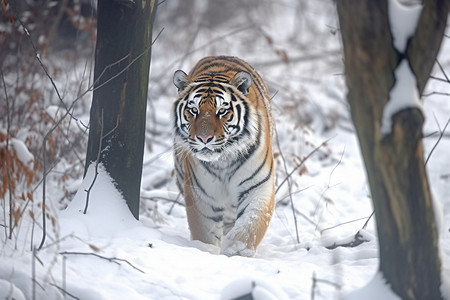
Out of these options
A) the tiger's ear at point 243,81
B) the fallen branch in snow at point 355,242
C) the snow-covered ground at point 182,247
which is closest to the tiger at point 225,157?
the tiger's ear at point 243,81

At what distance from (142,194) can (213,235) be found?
1.15 metres

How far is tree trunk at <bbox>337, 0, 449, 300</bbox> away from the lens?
2.55 m

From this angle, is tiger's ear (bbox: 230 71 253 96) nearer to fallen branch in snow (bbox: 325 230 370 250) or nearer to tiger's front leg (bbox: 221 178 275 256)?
tiger's front leg (bbox: 221 178 275 256)

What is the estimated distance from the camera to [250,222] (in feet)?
14.0

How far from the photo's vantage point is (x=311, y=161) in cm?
774

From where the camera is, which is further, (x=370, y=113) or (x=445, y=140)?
(x=445, y=140)

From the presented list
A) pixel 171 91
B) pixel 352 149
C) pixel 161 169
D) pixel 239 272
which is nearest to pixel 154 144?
pixel 161 169

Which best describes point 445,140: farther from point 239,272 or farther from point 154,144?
point 239,272

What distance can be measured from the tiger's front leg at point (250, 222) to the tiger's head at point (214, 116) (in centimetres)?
34

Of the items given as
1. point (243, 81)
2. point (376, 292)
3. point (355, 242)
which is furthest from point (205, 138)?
point (376, 292)

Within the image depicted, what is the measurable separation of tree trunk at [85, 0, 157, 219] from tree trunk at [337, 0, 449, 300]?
180cm

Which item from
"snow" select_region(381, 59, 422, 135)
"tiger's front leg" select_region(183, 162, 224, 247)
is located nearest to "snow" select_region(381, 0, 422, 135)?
"snow" select_region(381, 59, 422, 135)

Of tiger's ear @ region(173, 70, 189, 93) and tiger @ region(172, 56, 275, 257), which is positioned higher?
tiger's ear @ region(173, 70, 189, 93)

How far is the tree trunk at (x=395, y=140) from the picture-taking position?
255 centimetres
